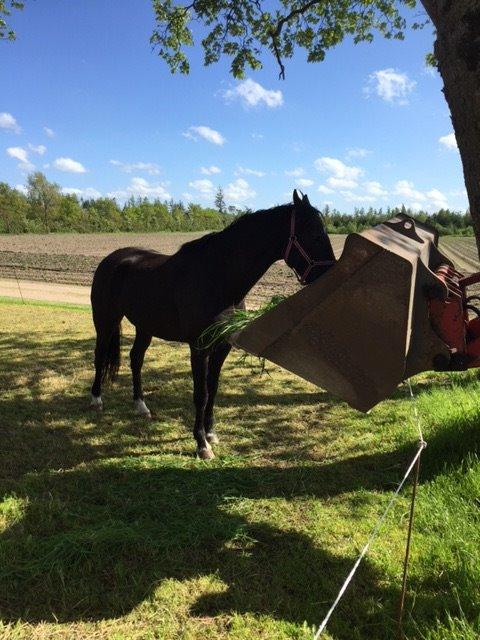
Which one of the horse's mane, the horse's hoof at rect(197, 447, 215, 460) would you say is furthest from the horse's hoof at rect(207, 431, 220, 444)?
the horse's mane

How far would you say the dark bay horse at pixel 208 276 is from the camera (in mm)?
3414

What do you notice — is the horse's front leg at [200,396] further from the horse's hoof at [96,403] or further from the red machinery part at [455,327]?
the red machinery part at [455,327]

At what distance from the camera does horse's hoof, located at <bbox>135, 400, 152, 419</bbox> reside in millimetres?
4969

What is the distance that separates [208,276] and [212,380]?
1.13 metres

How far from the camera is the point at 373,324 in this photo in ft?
6.21

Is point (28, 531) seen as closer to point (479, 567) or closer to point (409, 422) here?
point (479, 567)

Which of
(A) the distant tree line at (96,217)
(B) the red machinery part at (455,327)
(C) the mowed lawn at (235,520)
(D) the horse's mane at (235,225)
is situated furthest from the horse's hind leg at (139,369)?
(A) the distant tree line at (96,217)

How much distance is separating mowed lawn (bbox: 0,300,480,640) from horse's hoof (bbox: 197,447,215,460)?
14 centimetres

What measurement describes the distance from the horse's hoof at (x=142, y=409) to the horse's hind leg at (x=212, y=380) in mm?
900

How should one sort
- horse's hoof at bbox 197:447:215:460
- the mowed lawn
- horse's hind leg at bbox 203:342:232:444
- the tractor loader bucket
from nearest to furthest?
the tractor loader bucket → the mowed lawn → horse's hoof at bbox 197:447:215:460 → horse's hind leg at bbox 203:342:232:444

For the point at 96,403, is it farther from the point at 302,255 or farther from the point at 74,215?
the point at 74,215

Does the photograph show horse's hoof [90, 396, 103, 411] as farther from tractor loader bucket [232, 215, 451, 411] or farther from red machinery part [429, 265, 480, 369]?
red machinery part [429, 265, 480, 369]

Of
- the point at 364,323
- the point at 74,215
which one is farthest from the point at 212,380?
the point at 74,215

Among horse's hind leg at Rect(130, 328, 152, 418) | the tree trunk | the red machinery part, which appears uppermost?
the tree trunk
